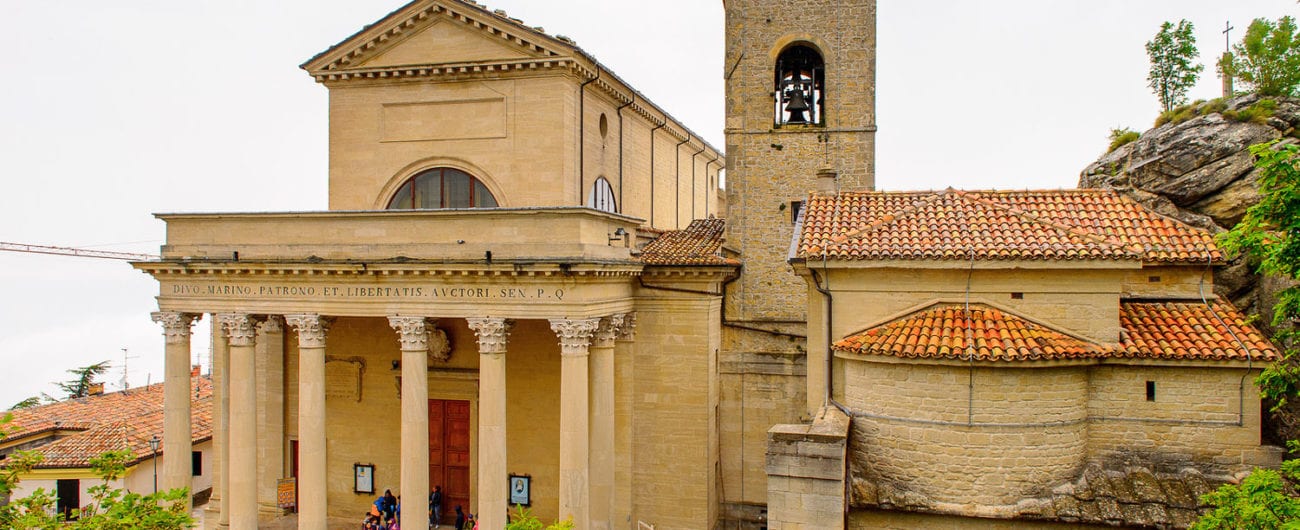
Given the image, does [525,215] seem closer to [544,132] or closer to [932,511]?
[544,132]

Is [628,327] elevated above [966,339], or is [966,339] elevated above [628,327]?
[966,339]

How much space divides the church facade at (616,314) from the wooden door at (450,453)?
0.25ft

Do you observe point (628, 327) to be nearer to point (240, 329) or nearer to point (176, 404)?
point (240, 329)

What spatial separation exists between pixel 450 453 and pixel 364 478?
8.13ft

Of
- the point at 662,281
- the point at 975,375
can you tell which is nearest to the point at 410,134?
the point at 662,281

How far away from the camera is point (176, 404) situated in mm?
20031

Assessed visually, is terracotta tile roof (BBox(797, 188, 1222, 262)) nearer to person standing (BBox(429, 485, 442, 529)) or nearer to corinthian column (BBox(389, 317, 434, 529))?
corinthian column (BBox(389, 317, 434, 529))

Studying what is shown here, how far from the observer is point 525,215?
59.3 ft

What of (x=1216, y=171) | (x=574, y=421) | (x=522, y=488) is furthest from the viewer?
(x=522, y=488)

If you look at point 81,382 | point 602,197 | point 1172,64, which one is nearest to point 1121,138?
point 1172,64

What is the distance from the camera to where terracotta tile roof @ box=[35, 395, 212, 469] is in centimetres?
2583

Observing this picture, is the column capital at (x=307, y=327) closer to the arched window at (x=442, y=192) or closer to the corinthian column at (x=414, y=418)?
the corinthian column at (x=414, y=418)

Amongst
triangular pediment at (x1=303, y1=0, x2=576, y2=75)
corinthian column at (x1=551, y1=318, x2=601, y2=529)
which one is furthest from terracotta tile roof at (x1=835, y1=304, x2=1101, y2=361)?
triangular pediment at (x1=303, y1=0, x2=576, y2=75)

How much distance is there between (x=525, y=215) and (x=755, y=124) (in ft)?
22.8
